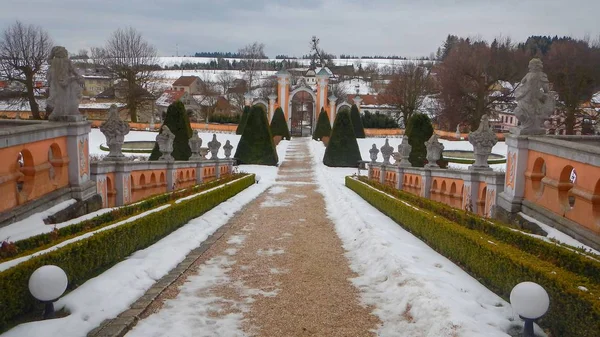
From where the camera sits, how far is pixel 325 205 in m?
14.7

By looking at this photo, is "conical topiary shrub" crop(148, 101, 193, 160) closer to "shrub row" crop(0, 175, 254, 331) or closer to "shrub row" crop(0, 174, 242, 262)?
"shrub row" crop(0, 175, 254, 331)

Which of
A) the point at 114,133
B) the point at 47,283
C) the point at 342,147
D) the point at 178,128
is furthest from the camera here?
the point at 342,147

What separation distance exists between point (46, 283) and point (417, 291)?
3717 millimetres

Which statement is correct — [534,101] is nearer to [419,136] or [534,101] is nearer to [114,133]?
[114,133]

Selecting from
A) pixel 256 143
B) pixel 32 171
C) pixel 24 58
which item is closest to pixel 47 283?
pixel 32 171

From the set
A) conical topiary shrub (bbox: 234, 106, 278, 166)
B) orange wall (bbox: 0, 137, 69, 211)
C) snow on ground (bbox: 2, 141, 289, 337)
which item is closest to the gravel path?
snow on ground (bbox: 2, 141, 289, 337)

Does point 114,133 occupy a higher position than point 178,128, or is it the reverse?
point 114,133

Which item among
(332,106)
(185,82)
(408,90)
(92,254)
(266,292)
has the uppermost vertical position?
(185,82)

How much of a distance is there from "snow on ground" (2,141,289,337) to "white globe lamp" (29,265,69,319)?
23cm

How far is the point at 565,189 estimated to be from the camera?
7473mm

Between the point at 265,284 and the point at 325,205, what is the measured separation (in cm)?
834

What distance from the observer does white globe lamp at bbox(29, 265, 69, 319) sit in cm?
437

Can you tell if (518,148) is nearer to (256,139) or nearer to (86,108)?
(256,139)

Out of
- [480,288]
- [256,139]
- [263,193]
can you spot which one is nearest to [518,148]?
[480,288]
